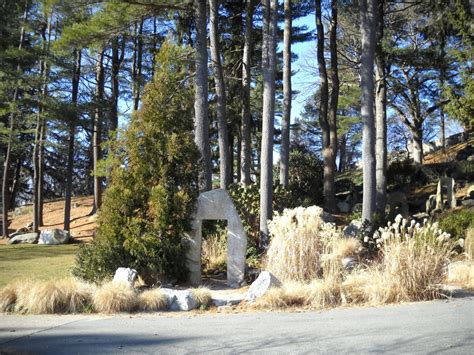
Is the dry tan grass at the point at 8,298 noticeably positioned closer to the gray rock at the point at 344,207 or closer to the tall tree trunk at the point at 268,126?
the tall tree trunk at the point at 268,126

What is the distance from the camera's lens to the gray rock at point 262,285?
8.54 metres

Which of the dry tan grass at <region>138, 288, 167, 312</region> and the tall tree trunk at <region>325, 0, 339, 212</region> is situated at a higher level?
the tall tree trunk at <region>325, 0, 339, 212</region>

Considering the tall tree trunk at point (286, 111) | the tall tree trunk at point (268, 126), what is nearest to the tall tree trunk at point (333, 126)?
the tall tree trunk at point (286, 111)

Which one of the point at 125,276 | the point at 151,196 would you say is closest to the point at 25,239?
the point at 151,196

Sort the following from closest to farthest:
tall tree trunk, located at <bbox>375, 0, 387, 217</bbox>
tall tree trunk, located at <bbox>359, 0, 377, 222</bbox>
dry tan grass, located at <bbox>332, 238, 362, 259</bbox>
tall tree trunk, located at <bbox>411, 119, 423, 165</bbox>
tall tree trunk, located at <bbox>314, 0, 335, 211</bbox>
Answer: dry tan grass, located at <bbox>332, 238, 362, 259</bbox>
tall tree trunk, located at <bbox>359, 0, 377, 222</bbox>
tall tree trunk, located at <bbox>375, 0, 387, 217</bbox>
tall tree trunk, located at <bbox>314, 0, 335, 211</bbox>
tall tree trunk, located at <bbox>411, 119, 423, 165</bbox>

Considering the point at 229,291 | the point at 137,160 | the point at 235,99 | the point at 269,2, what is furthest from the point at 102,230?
the point at 235,99

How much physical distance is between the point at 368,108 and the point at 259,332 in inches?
402

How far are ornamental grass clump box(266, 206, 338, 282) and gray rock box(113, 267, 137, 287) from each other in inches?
106

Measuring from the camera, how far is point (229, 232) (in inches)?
412

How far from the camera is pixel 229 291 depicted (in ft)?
32.1

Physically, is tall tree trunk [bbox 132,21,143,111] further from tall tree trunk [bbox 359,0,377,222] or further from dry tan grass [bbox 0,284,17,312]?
dry tan grass [bbox 0,284,17,312]

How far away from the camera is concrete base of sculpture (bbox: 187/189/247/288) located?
34.1 ft

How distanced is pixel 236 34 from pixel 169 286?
55.9 feet

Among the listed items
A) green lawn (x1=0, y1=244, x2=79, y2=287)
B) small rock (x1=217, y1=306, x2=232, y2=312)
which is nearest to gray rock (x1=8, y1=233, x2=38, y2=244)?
green lawn (x1=0, y1=244, x2=79, y2=287)
